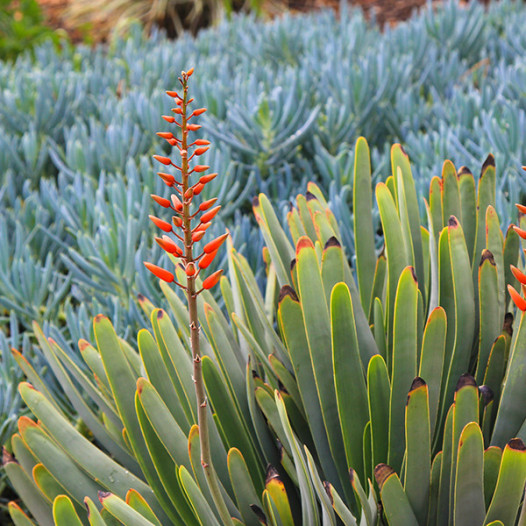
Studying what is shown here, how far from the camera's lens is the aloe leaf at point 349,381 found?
3.16 ft

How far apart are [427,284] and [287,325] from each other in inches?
13.2

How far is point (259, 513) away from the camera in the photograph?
3.21ft

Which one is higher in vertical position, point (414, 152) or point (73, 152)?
point (73, 152)

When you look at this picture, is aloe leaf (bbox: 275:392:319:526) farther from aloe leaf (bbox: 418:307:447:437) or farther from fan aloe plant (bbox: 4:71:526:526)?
aloe leaf (bbox: 418:307:447:437)

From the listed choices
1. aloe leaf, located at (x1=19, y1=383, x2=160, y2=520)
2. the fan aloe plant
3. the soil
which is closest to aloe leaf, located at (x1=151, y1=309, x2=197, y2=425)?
the fan aloe plant

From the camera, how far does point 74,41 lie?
6453 millimetres

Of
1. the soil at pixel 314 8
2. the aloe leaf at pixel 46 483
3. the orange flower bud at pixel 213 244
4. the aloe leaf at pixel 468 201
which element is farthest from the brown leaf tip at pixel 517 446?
the soil at pixel 314 8

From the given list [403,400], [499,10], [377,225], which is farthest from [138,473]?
[499,10]

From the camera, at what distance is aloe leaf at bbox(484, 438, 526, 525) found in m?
0.80

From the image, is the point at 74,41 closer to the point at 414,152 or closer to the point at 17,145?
the point at 17,145

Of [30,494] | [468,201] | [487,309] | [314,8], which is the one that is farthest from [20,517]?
[314,8]

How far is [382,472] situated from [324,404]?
0.64 feet

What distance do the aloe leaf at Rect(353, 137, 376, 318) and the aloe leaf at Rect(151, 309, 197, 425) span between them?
397 mm

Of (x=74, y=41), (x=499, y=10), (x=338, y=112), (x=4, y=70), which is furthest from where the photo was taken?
(x=74, y=41)
